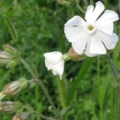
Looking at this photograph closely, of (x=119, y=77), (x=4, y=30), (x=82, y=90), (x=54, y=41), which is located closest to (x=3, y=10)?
(x=4, y=30)

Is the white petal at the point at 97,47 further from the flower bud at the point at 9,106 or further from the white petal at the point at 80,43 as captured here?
the flower bud at the point at 9,106

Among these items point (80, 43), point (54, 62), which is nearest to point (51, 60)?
point (54, 62)

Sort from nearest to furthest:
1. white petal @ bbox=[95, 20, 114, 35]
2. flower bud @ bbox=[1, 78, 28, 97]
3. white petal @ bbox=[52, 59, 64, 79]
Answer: white petal @ bbox=[95, 20, 114, 35] < white petal @ bbox=[52, 59, 64, 79] < flower bud @ bbox=[1, 78, 28, 97]

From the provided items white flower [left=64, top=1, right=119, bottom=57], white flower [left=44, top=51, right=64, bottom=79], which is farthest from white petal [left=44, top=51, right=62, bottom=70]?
white flower [left=64, top=1, right=119, bottom=57]

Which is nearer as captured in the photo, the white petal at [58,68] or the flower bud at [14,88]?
the white petal at [58,68]

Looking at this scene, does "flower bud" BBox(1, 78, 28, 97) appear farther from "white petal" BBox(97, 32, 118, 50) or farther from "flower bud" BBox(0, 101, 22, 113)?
"white petal" BBox(97, 32, 118, 50)

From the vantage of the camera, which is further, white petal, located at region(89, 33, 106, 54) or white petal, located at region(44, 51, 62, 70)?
white petal, located at region(44, 51, 62, 70)

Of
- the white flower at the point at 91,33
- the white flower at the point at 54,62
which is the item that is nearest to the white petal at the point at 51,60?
the white flower at the point at 54,62
